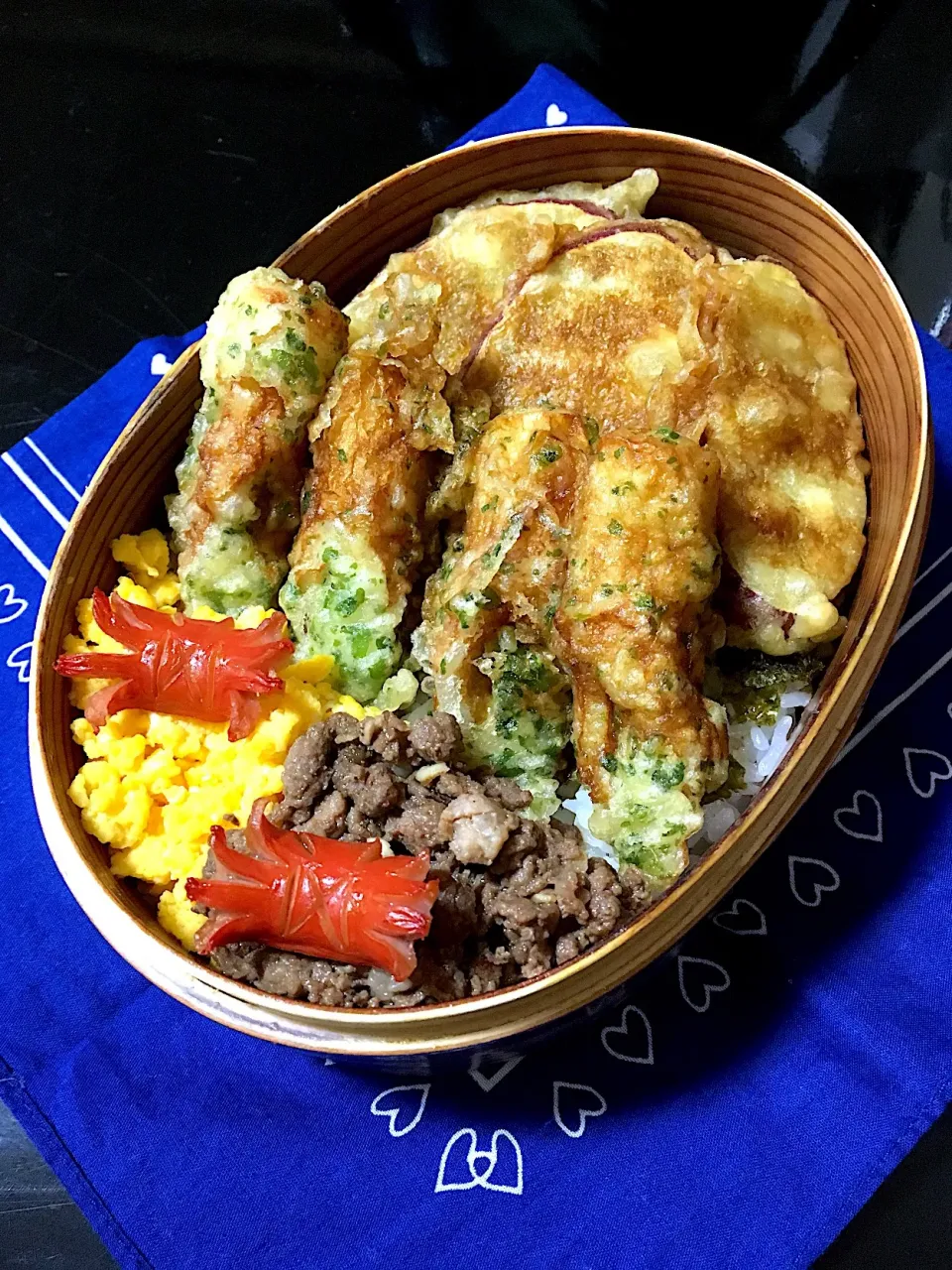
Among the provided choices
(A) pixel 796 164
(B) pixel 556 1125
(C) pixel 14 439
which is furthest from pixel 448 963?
(A) pixel 796 164

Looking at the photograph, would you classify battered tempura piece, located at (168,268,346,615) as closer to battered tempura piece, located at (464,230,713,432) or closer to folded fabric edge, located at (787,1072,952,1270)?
battered tempura piece, located at (464,230,713,432)

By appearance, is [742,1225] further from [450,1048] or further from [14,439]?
[14,439]

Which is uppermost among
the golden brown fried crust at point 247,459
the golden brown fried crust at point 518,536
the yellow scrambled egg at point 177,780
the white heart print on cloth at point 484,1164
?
the golden brown fried crust at point 518,536

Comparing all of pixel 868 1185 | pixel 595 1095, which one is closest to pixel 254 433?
pixel 595 1095

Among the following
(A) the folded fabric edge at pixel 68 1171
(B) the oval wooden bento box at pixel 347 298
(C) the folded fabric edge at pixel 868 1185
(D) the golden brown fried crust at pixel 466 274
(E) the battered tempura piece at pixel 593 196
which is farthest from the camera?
(E) the battered tempura piece at pixel 593 196

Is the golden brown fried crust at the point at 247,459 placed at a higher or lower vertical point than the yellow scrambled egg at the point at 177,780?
higher

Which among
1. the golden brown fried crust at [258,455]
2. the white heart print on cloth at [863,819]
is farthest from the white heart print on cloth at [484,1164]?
the golden brown fried crust at [258,455]

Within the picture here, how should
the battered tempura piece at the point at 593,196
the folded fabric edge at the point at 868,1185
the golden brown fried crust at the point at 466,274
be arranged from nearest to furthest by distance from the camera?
the folded fabric edge at the point at 868,1185 → the golden brown fried crust at the point at 466,274 → the battered tempura piece at the point at 593,196

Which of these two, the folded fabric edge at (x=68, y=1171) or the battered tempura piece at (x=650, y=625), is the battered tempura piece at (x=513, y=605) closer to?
the battered tempura piece at (x=650, y=625)
